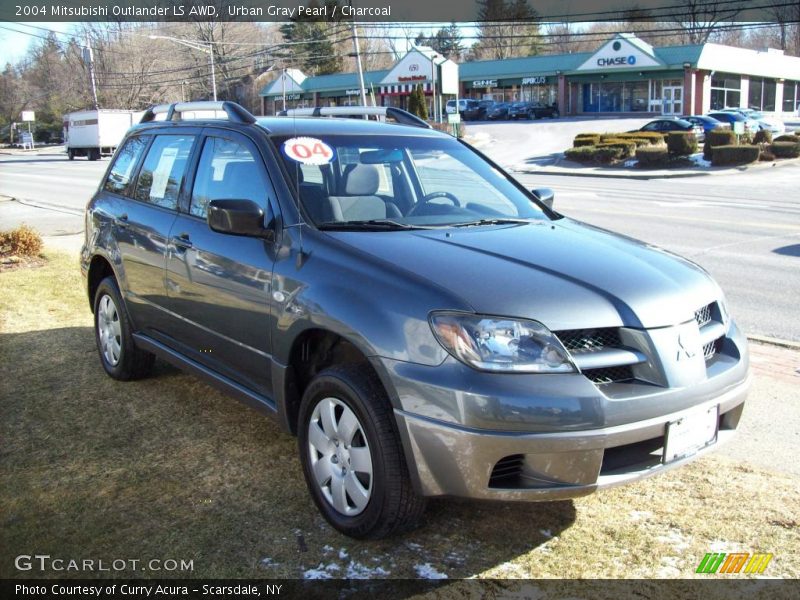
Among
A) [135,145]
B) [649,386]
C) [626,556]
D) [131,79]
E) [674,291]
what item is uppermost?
[131,79]

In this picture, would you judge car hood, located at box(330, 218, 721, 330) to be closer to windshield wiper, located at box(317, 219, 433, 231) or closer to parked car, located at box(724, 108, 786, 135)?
windshield wiper, located at box(317, 219, 433, 231)

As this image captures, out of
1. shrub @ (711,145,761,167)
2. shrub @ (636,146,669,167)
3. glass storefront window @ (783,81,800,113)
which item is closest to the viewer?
shrub @ (711,145,761,167)

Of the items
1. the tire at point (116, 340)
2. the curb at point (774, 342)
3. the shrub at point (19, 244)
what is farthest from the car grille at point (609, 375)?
the shrub at point (19, 244)

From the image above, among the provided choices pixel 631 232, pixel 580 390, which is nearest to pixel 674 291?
pixel 580 390

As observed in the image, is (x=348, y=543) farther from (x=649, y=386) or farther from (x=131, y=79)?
(x=131, y=79)

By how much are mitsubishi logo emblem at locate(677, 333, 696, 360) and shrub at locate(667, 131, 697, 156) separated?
1214 inches

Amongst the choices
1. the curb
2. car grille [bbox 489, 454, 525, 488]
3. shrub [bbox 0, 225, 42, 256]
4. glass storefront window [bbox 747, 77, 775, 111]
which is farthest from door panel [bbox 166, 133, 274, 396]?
glass storefront window [bbox 747, 77, 775, 111]

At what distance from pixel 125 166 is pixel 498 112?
61.1 m

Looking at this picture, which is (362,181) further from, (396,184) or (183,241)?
(183,241)

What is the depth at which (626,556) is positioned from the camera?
3311mm

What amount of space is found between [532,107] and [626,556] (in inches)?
2489

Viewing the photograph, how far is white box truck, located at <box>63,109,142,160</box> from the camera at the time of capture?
4616cm

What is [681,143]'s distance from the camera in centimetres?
3188

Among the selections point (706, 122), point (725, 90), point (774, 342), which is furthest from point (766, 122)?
point (774, 342)
